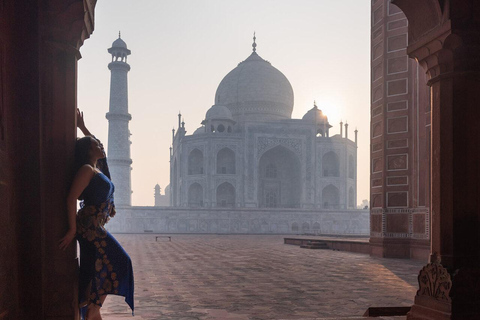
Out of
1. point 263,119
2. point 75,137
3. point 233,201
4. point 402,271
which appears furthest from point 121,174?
point 75,137

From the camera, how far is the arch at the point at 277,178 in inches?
1447

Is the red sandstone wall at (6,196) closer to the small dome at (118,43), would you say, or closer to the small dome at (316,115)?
the small dome at (118,43)

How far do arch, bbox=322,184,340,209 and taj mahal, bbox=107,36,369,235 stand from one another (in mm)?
76

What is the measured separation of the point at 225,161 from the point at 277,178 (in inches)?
167

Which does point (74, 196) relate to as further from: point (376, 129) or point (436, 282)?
point (376, 129)

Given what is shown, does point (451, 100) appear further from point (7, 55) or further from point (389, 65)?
point (389, 65)

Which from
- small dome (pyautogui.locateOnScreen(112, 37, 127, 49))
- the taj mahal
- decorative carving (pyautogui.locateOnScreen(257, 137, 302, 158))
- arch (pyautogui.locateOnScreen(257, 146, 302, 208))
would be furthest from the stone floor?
arch (pyautogui.locateOnScreen(257, 146, 302, 208))

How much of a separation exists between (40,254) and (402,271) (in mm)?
6065

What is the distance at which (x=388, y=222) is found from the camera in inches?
412

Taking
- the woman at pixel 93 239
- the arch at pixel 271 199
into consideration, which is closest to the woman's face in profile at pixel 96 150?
the woman at pixel 93 239

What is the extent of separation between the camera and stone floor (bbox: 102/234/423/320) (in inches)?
169

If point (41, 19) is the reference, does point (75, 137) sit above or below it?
below

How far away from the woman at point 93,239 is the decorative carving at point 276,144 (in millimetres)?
31690

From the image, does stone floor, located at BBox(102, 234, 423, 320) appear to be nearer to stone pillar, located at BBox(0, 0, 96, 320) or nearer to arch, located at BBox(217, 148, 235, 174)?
stone pillar, located at BBox(0, 0, 96, 320)
